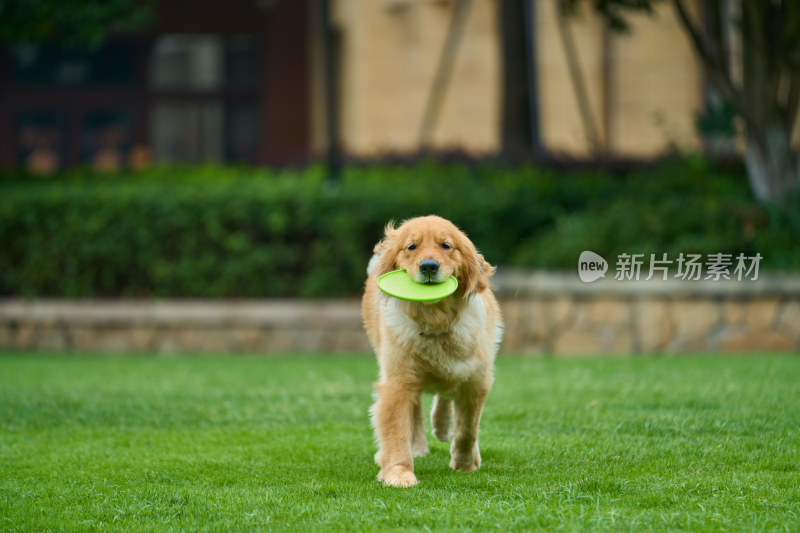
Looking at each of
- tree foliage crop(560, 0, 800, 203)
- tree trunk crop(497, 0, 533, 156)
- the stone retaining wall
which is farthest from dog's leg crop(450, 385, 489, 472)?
tree trunk crop(497, 0, 533, 156)

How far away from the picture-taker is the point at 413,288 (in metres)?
5.15

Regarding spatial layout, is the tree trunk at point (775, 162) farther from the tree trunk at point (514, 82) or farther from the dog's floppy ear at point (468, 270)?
the dog's floppy ear at point (468, 270)

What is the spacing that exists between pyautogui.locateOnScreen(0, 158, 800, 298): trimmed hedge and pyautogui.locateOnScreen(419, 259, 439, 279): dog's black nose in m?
7.01

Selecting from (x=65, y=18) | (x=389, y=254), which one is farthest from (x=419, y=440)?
(x=65, y=18)

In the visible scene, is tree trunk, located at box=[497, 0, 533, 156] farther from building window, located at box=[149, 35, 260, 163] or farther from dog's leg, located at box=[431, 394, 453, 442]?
building window, located at box=[149, 35, 260, 163]

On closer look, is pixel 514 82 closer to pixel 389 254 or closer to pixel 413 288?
pixel 389 254

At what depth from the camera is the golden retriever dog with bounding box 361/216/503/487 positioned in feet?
17.5

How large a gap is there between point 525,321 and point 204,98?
1405cm

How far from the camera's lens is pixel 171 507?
15.9ft

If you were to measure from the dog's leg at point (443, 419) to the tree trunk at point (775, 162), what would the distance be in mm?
A: 6977

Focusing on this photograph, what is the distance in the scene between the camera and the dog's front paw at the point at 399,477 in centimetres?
525

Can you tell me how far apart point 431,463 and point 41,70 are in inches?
768

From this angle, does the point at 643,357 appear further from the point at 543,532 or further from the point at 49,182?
the point at 49,182

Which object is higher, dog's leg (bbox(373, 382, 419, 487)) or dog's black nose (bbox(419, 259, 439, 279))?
dog's black nose (bbox(419, 259, 439, 279))
